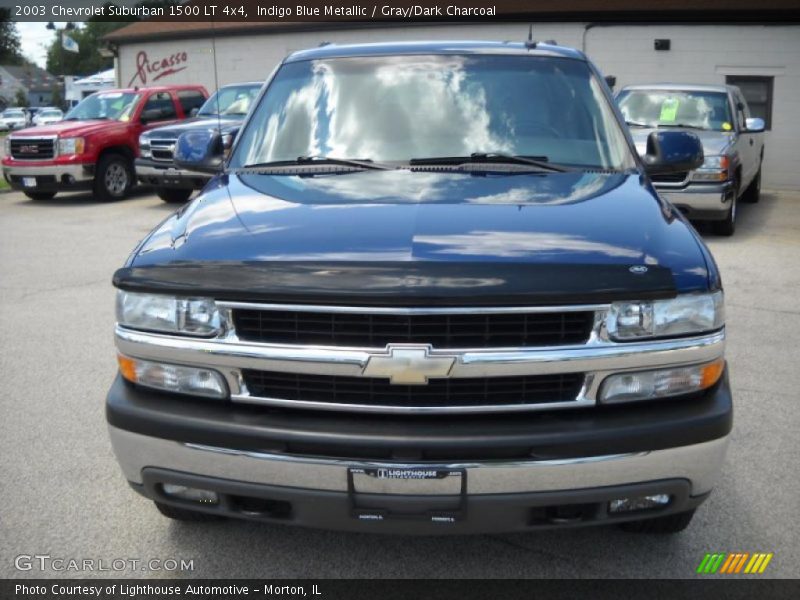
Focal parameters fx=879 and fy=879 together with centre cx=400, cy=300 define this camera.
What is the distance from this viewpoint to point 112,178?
1503cm

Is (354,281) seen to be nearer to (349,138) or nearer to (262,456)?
(262,456)

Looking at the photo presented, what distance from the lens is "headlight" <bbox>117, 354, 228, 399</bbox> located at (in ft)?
9.04

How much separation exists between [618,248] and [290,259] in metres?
1.03

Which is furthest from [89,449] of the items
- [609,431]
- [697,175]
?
[697,175]

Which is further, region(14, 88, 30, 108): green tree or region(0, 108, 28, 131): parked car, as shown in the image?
region(14, 88, 30, 108): green tree

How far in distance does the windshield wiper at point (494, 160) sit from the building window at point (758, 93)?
1555cm

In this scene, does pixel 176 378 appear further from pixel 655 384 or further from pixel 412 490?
pixel 655 384

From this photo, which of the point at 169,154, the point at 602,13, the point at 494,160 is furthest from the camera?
the point at 602,13

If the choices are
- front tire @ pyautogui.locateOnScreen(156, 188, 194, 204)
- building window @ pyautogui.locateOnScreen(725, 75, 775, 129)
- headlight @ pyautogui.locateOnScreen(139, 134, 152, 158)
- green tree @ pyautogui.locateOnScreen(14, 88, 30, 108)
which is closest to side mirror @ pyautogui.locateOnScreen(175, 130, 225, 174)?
headlight @ pyautogui.locateOnScreen(139, 134, 152, 158)

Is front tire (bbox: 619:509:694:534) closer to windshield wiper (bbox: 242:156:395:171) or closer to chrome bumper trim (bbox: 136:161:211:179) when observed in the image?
windshield wiper (bbox: 242:156:395:171)

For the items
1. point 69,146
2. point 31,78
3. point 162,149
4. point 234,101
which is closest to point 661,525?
point 162,149

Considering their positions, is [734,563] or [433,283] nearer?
[433,283]

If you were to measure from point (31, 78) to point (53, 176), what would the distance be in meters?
101

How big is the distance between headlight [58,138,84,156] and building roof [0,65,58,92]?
312 feet
